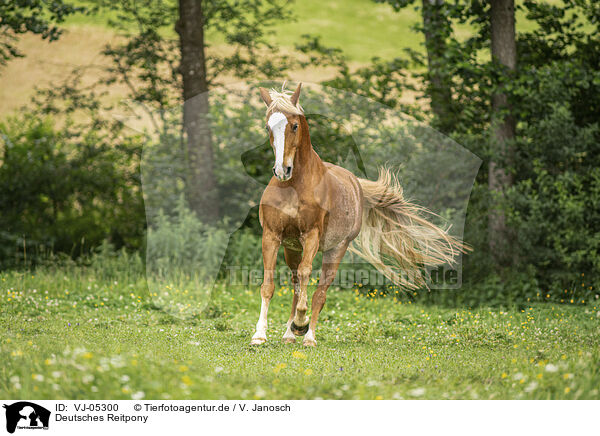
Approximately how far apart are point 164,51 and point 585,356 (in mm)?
12077

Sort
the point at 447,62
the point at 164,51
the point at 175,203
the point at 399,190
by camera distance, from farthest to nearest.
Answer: the point at 164,51, the point at 447,62, the point at 175,203, the point at 399,190

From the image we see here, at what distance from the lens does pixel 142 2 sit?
49.4 feet

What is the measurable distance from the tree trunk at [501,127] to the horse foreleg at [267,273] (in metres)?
5.88

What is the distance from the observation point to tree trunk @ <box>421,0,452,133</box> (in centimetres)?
1161

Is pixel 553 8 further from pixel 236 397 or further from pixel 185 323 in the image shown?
pixel 236 397

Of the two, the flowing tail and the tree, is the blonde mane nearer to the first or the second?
the flowing tail

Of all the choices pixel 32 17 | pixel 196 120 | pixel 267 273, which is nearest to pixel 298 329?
pixel 267 273

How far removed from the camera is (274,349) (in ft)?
21.1

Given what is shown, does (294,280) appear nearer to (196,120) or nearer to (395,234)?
(395,234)

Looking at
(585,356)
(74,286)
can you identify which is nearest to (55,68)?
(74,286)

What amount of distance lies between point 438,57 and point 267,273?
7196 millimetres
